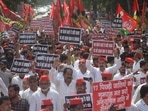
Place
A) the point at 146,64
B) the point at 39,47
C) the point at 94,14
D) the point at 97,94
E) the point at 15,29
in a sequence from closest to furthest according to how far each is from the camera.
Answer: the point at 97,94, the point at 146,64, the point at 39,47, the point at 15,29, the point at 94,14

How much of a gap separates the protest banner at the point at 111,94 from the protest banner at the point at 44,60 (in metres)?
3.70

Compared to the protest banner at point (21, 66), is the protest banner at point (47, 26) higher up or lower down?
higher up

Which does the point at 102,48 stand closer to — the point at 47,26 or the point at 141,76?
the point at 141,76

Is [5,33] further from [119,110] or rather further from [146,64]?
[119,110]

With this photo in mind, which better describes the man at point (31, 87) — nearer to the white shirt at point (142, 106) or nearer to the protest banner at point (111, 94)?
the protest banner at point (111, 94)

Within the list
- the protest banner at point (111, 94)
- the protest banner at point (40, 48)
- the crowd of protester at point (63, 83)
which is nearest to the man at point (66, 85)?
the crowd of protester at point (63, 83)

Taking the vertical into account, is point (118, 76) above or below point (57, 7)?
below

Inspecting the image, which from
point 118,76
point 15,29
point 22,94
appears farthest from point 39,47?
point 15,29

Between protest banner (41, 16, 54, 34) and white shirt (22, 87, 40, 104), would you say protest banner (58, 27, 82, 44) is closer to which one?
white shirt (22, 87, 40, 104)

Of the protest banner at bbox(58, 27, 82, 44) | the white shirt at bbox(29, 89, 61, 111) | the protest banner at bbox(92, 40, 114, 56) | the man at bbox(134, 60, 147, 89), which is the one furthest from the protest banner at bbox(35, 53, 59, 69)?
the white shirt at bbox(29, 89, 61, 111)

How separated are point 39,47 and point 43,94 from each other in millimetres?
5220

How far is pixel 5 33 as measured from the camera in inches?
890

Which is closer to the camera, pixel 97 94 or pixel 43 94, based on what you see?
pixel 97 94

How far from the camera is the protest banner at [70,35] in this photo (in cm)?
1254
